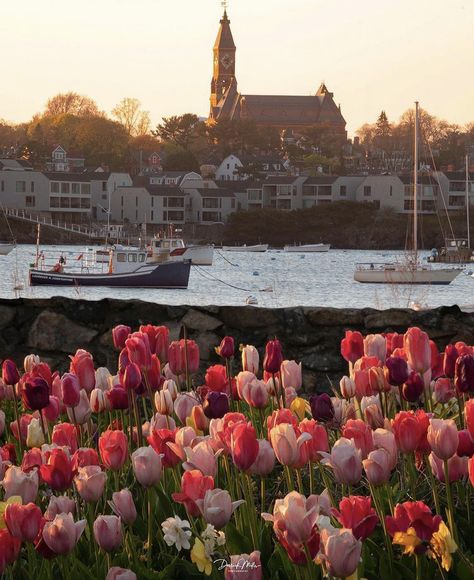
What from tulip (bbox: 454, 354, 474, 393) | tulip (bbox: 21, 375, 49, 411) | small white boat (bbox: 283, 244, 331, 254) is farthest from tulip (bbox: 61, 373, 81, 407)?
small white boat (bbox: 283, 244, 331, 254)

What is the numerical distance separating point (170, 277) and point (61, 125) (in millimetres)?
75333

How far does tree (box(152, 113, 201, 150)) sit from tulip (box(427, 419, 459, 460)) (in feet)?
376

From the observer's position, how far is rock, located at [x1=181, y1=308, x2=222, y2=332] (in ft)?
19.0

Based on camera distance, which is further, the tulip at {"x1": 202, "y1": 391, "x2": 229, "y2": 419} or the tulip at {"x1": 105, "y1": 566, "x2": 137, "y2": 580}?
the tulip at {"x1": 202, "y1": 391, "x2": 229, "y2": 419}

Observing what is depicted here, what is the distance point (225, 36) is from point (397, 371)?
153 meters

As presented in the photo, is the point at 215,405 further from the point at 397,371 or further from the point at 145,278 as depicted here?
the point at 145,278

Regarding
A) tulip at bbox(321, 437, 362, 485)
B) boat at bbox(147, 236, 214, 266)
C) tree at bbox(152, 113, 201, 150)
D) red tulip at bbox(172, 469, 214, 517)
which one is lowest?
boat at bbox(147, 236, 214, 266)

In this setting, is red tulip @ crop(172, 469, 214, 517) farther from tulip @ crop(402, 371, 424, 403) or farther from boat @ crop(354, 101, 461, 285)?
boat @ crop(354, 101, 461, 285)

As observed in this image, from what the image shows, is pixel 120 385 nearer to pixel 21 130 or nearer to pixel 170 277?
pixel 170 277

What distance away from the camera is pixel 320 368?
5730 mm

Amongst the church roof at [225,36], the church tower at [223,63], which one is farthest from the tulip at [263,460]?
the church roof at [225,36]

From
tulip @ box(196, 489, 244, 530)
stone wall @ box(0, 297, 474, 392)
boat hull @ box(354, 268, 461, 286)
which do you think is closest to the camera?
tulip @ box(196, 489, 244, 530)

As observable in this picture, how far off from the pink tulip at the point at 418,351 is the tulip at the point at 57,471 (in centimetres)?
99

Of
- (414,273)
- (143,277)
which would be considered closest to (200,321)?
(414,273)
